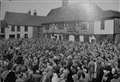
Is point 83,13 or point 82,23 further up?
point 83,13

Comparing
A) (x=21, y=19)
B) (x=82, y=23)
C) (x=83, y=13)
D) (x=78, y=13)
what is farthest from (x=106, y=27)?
(x=21, y=19)

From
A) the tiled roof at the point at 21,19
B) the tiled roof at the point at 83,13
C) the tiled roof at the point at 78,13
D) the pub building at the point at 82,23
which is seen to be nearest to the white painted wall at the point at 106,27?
the pub building at the point at 82,23

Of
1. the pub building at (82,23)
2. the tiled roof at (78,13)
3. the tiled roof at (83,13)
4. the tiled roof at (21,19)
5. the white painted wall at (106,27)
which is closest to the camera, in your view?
the white painted wall at (106,27)

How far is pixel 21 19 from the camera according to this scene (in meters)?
51.4

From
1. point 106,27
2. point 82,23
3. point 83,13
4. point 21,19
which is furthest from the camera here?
point 21,19

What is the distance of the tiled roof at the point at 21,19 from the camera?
160 ft

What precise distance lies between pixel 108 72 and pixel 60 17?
111 ft

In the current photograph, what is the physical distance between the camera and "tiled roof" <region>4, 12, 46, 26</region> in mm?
48897

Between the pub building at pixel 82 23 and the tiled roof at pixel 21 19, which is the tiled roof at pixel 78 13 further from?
the tiled roof at pixel 21 19

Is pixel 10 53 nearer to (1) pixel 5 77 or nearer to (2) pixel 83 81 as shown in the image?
(1) pixel 5 77

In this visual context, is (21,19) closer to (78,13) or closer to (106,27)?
(78,13)

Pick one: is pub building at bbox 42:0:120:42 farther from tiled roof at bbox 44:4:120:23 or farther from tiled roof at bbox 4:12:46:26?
tiled roof at bbox 4:12:46:26

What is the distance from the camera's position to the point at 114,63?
8.92 meters

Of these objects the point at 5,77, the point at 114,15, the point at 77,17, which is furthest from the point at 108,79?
the point at 77,17
